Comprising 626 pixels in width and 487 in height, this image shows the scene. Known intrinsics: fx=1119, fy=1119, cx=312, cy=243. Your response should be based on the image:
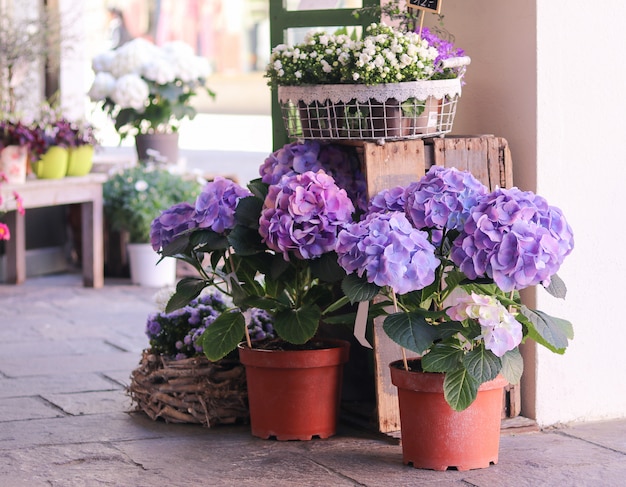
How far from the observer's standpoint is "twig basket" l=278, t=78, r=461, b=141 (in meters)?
3.12

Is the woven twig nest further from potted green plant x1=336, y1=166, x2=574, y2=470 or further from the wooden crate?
potted green plant x1=336, y1=166, x2=574, y2=470

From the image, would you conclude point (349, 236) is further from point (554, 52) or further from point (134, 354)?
point (134, 354)

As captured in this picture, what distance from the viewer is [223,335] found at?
3.14 meters

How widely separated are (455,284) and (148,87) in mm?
4112

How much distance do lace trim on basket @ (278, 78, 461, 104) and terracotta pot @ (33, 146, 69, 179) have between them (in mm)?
3092

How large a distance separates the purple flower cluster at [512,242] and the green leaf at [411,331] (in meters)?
0.17

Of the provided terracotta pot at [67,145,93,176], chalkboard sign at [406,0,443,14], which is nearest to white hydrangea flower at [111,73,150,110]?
terracotta pot at [67,145,93,176]

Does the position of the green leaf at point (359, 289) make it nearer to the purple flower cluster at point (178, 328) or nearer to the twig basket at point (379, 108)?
the twig basket at point (379, 108)

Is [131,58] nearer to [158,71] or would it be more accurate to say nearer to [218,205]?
[158,71]

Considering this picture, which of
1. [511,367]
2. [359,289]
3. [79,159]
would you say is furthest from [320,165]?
[79,159]

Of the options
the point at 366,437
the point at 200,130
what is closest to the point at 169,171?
the point at 366,437

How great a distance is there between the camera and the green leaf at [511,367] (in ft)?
9.35

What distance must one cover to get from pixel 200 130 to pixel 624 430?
630 inches

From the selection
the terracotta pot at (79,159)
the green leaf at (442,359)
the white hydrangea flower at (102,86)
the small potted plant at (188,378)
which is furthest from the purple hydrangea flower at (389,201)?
the white hydrangea flower at (102,86)
